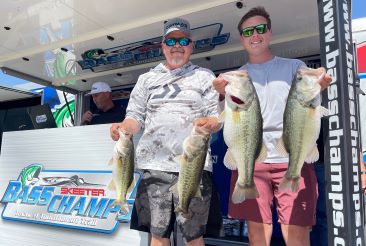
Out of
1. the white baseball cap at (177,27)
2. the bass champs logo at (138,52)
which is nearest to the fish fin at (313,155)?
the white baseball cap at (177,27)

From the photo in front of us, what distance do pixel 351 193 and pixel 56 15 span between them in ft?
8.93

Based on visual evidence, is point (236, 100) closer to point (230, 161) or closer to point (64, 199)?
point (230, 161)

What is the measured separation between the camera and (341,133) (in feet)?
5.90

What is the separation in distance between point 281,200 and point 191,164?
22.8 inches

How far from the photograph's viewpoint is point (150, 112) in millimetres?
2215

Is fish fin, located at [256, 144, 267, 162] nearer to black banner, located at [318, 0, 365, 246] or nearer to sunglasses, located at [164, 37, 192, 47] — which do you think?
black banner, located at [318, 0, 365, 246]

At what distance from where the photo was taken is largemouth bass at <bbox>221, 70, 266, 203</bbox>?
1720mm

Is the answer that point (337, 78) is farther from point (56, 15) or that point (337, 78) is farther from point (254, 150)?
point (56, 15)

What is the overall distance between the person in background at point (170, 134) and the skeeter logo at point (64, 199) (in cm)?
65

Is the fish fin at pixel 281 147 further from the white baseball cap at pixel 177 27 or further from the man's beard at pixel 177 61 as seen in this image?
the white baseball cap at pixel 177 27

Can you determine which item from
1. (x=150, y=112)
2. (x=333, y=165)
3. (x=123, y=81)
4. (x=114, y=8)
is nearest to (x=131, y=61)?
(x=123, y=81)

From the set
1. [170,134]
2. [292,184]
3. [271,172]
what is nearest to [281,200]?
[271,172]

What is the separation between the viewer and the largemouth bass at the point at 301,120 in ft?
5.45

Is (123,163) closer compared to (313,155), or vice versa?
(313,155)
